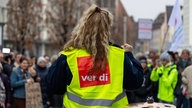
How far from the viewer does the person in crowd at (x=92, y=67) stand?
4.68m

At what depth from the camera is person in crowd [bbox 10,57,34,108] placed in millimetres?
12023

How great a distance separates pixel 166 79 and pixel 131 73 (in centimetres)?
811

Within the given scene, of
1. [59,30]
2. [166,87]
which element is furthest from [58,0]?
[166,87]

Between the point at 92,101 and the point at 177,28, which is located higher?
the point at 177,28

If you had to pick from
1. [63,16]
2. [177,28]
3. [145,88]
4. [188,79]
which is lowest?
[145,88]

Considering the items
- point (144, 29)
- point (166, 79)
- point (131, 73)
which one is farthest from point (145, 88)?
point (144, 29)

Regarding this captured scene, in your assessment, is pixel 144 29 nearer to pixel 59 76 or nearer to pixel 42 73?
pixel 42 73

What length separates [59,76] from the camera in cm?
475

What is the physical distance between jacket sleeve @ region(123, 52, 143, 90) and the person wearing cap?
25.6ft

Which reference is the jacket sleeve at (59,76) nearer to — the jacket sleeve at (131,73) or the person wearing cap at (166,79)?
the jacket sleeve at (131,73)

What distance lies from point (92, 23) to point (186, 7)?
21664 mm

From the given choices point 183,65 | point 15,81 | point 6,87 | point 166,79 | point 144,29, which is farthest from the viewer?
point 144,29

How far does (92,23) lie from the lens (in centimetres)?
468

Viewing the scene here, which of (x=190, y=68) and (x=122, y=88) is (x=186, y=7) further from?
(x=122, y=88)
